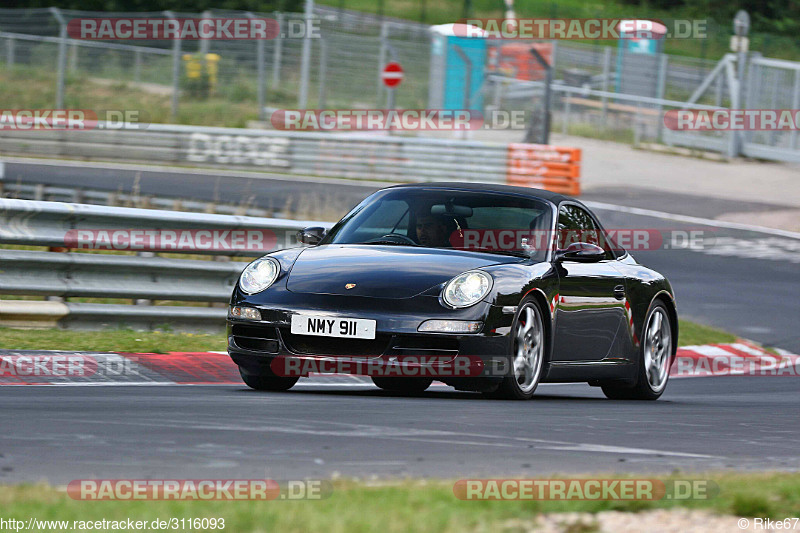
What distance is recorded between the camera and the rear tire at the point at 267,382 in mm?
8180

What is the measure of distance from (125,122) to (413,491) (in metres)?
27.1

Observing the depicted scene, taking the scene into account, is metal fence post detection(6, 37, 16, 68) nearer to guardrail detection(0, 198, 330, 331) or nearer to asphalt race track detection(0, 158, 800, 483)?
guardrail detection(0, 198, 330, 331)

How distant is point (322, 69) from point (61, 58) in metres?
5.97

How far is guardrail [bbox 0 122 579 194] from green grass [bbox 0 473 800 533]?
23.8 metres

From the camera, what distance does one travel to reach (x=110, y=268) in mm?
10164

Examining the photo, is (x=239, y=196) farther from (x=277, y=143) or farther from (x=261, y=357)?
(x=261, y=357)

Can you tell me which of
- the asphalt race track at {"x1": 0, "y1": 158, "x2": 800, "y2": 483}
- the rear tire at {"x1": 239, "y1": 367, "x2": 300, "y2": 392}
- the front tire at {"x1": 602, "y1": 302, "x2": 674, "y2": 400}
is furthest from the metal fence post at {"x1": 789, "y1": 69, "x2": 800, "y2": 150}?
the rear tire at {"x1": 239, "y1": 367, "x2": 300, "y2": 392}

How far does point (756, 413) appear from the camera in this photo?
8.49 m

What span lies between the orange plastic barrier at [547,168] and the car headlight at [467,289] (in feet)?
61.6

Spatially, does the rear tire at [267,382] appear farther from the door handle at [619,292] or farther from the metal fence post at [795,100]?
the metal fence post at [795,100]

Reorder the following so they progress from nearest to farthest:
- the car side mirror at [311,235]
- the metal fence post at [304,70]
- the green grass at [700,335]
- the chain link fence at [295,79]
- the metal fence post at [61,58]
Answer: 1. the car side mirror at [311,235]
2. the green grass at [700,335]
3. the metal fence post at [61,58]
4. the chain link fence at [295,79]
5. the metal fence post at [304,70]

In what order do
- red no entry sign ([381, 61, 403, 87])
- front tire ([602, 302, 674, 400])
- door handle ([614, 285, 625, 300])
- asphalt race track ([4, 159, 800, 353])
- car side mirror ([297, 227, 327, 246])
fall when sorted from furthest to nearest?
red no entry sign ([381, 61, 403, 87]) < asphalt race track ([4, 159, 800, 353]) < front tire ([602, 302, 674, 400]) < door handle ([614, 285, 625, 300]) < car side mirror ([297, 227, 327, 246])

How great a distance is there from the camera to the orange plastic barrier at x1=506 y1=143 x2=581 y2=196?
26391mm

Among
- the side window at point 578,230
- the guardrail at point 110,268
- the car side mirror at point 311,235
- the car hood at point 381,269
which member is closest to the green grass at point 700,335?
the side window at point 578,230
